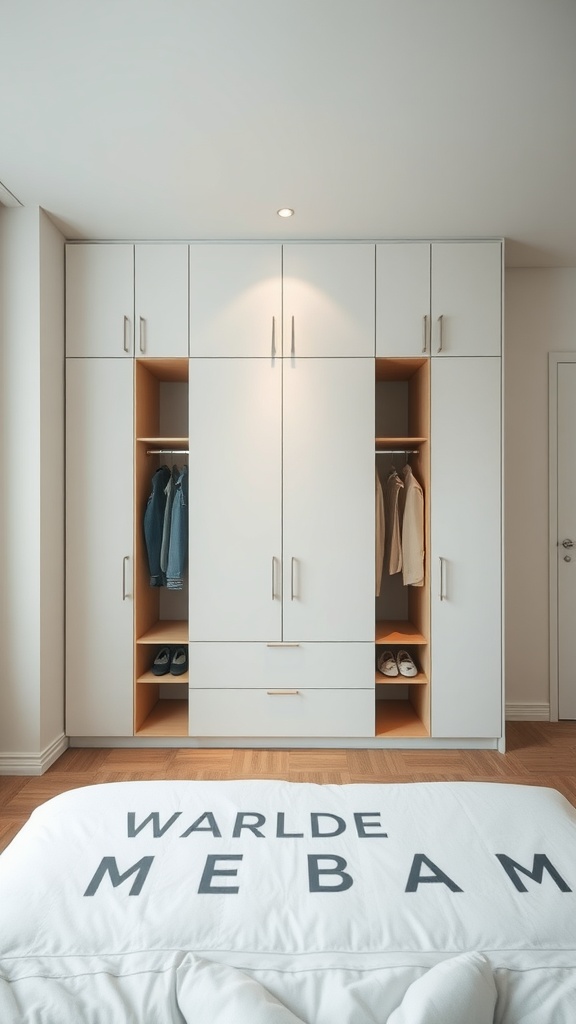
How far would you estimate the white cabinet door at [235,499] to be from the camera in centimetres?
342

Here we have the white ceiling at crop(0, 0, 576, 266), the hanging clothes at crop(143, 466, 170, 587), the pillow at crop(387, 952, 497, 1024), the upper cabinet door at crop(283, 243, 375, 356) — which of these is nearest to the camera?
the pillow at crop(387, 952, 497, 1024)

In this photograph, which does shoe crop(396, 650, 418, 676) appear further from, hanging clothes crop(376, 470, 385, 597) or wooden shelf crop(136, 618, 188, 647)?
wooden shelf crop(136, 618, 188, 647)

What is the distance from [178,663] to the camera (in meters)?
3.62

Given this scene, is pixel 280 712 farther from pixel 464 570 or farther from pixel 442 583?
pixel 464 570

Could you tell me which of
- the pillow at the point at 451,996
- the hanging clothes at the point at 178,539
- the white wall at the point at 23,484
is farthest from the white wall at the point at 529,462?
the pillow at the point at 451,996

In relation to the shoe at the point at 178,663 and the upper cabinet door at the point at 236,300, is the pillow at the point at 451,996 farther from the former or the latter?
the upper cabinet door at the point at 236,300

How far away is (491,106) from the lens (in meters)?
2.30

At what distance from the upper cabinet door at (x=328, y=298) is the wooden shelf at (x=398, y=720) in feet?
6.92

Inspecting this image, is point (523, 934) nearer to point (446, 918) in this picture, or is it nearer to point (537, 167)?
point (446, 918)

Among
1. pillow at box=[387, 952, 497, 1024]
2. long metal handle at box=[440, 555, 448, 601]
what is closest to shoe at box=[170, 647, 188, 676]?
long metal handle at box=[440, 555, 448, 601]

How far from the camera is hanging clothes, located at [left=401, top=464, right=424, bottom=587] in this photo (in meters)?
3.50

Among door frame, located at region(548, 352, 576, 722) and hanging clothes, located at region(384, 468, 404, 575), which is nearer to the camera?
hanging clothes, located at region(384, 468, 404, 575)

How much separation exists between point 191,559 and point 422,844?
218cm

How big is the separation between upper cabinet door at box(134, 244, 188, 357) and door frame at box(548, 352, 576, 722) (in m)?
2.31
